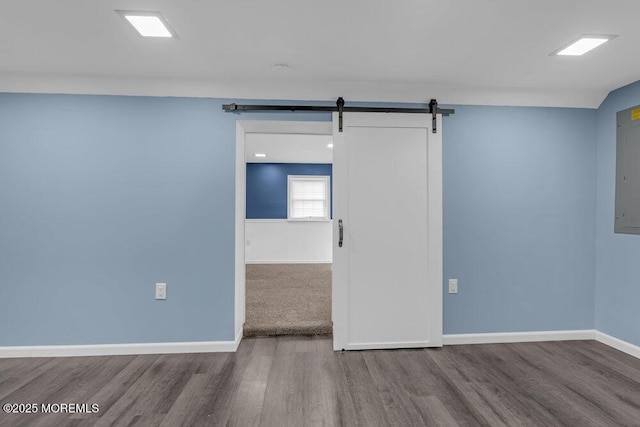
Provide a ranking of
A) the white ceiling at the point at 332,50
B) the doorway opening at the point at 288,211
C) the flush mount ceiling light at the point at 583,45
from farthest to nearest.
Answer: the doorway opening at the point at 288,211
the flush mount ceiling light at the point at 583,45
the white ceiling at the point at 332,50

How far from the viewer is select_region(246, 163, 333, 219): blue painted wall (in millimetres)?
7430

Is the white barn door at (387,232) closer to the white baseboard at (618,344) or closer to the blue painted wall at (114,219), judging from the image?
the blue painted wall at (114,219)

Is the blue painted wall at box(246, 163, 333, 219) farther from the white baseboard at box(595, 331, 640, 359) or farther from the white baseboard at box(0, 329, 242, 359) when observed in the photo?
the white baseboard at box(595, 331, 640, 359)

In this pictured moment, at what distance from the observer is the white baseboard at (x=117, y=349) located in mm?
2707

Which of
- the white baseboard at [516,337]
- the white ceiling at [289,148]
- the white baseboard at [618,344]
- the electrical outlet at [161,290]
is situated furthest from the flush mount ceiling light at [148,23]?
the white baseboard at [618,344]

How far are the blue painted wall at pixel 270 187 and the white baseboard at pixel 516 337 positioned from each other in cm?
470

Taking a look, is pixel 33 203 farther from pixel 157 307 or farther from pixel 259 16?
pixel 259 16

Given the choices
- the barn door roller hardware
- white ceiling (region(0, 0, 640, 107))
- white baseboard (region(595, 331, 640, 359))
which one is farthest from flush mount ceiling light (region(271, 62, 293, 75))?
white baseboard (region(595, 331, 640, 359))

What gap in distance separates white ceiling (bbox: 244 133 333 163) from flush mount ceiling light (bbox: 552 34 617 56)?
3080 mm

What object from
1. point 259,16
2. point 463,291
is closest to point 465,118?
point 463,291

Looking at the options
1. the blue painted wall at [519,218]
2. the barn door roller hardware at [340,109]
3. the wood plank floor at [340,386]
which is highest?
the barn door roller hardware at [340,109]

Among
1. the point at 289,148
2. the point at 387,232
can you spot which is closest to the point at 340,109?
the point at 387,232

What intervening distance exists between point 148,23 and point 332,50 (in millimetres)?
1111

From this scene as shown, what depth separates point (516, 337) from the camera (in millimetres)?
3029
